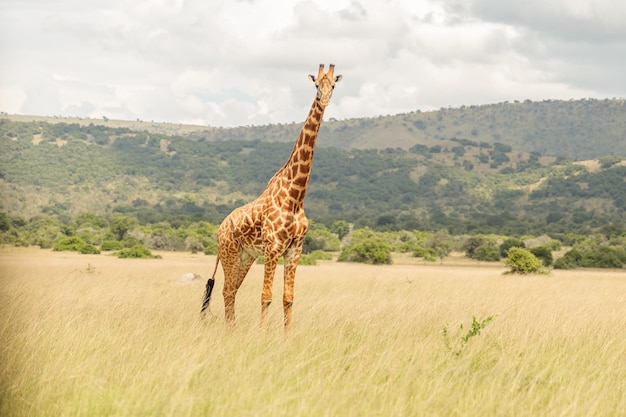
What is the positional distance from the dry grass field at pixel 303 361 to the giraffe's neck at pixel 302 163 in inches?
73.8

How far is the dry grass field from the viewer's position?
21.5 feet

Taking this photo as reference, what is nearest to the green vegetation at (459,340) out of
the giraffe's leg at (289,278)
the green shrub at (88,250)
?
the giraffe's leg at (289,278)

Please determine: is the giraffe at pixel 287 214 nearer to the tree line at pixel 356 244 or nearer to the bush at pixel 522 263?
the bush at pixel 522 263

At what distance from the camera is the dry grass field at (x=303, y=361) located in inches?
258

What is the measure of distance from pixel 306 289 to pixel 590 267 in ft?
94.2

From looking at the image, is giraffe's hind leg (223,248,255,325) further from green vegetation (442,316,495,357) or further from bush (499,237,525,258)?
bush (499,237,525,258)

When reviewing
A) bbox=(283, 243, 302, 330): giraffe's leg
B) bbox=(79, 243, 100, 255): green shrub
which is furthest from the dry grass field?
bbox=(79, 243, 100, 255): green shrub

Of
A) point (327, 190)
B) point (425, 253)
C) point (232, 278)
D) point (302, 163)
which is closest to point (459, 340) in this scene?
point (302, 163)

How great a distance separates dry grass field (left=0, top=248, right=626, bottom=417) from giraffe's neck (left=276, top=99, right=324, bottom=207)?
1.87 m

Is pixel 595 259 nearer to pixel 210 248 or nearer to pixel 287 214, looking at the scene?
pixel 210 248

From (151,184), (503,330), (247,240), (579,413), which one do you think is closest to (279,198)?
(247,240)

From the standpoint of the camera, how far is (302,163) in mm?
10320

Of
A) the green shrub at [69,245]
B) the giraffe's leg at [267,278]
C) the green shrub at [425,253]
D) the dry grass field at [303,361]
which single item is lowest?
the green shrub at [69,245]

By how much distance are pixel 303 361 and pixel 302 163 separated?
3121 mm
